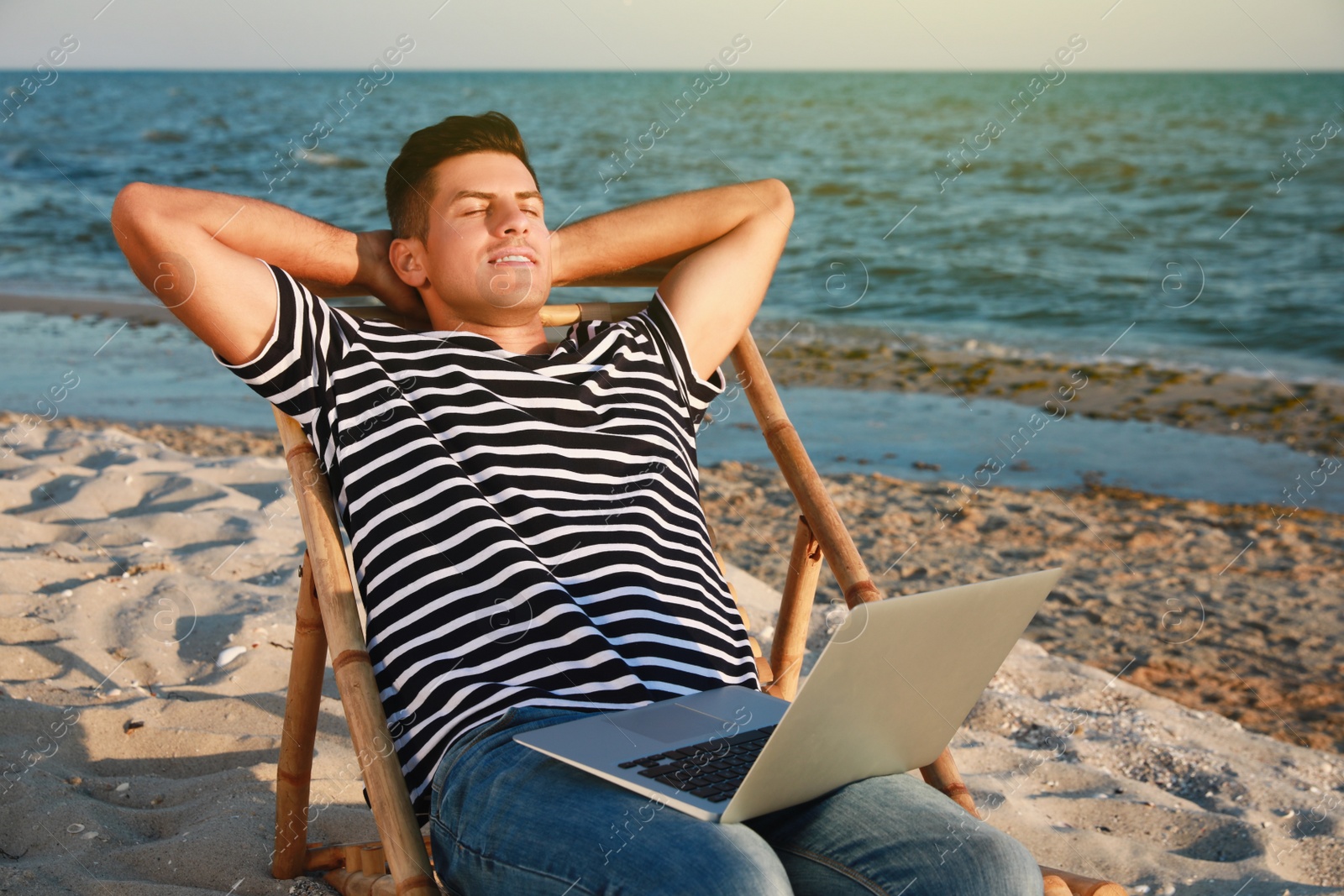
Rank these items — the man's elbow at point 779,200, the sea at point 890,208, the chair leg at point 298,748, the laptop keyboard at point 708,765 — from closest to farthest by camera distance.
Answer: the laptop keyboard at point 708,765, the chair leg at point 298,748, the man's elbow at point 779,200, the sea at point 890,208

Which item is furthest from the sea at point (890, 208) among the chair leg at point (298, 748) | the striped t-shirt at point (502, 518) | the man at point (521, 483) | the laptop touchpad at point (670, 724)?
the laptop touchpad at point (670, 724)

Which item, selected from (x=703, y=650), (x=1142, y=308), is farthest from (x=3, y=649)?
(x=1142, y=308)

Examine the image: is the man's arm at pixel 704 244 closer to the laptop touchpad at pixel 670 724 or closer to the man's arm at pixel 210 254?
the man's arm at pixel 210 254

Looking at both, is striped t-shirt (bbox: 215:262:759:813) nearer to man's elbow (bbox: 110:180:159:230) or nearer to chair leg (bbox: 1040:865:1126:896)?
man's elbow (bbox: 110:180:159:230)

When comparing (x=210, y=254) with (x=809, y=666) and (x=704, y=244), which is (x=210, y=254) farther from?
A: (x=809, y=666)

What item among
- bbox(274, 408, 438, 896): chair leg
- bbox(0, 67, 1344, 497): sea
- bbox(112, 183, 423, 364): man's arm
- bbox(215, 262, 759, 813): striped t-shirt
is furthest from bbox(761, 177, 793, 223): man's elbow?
bbox(0, 67, 1344, 497): sea

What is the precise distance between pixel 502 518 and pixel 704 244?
2.78 feet

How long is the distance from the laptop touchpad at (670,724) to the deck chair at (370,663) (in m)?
0.34

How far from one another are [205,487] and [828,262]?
7.58m

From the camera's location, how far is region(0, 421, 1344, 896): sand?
82.4 inches

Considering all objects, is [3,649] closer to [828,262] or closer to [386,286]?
[386,286]

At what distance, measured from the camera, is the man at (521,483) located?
4.22ft

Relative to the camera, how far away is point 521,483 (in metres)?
1.75

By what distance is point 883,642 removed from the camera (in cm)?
119
